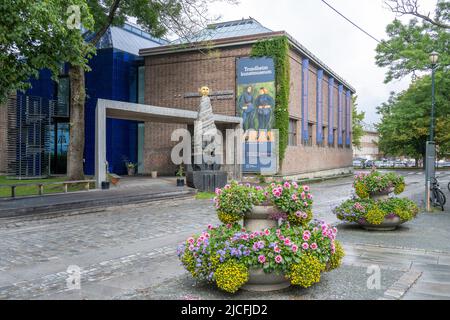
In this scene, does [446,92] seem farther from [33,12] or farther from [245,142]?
[33,12]

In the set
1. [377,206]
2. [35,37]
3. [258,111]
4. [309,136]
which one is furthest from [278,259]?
[309,136]

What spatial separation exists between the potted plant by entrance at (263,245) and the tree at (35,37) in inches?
328

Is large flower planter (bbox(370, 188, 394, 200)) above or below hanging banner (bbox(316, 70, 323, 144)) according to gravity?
below

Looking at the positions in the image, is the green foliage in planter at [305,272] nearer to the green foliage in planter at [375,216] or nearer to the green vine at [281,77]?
the green foliage in planter at [375,216]

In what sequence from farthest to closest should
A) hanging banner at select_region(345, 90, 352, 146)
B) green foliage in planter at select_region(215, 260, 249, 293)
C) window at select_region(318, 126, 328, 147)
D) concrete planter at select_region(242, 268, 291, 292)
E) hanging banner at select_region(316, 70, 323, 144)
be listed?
hanging banner at select_region(345, 90, 352, 146), window at select_region(318, 126, 328, 147), hanging banner at select_region(316, 70, 323, 144), concrete planter at select_region(242, 268, 291, 292), green foliage in planter at select_region(215, 260, 249, 293)

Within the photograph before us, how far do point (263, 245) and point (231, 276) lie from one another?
1.66 feet

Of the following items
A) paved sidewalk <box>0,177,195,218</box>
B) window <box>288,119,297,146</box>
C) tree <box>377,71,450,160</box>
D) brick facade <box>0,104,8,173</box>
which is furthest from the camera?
brick facade <box>0,104,8,173</box>

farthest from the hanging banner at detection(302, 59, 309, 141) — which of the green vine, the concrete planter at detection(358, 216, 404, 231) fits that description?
the concrete planter at detection(358, 216, 404, 231)

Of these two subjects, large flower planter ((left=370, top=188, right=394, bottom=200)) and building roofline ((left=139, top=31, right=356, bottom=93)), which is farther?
building roofline ((left=139, top=31, right=356, bottom=93))

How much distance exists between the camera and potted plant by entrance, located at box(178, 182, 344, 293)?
4918 millimetres

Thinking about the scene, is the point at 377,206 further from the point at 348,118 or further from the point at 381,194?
the point at 348,118

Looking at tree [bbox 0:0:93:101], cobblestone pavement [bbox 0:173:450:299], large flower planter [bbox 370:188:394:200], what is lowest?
cobblestone pavement [bbox 0:173:450:299]

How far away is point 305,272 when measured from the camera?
4.91m

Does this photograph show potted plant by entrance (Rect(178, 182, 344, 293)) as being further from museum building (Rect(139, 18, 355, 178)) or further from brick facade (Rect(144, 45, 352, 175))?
brick facade (Rect(144, 45, 352, 175))
